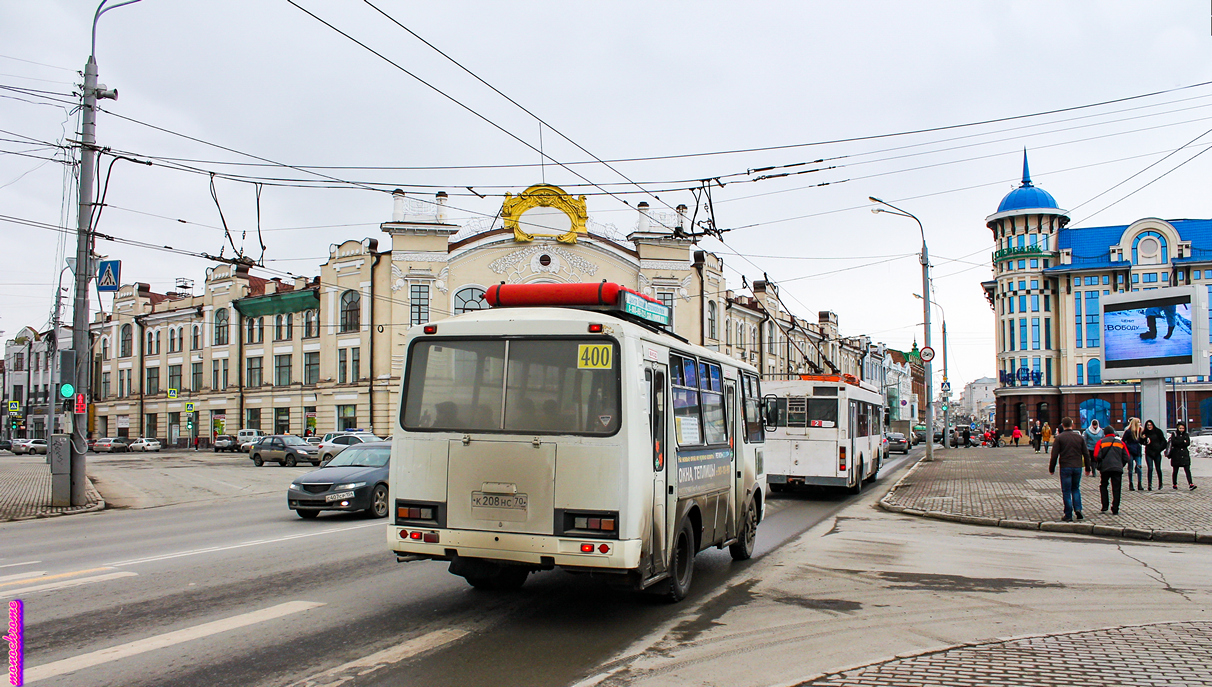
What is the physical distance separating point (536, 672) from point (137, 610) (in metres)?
4.01

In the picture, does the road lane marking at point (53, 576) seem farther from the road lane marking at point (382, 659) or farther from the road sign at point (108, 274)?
the road sign at point (108, 274)

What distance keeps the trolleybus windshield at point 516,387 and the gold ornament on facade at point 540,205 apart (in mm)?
41883

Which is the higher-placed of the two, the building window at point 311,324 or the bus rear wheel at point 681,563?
the building window at point 311,324

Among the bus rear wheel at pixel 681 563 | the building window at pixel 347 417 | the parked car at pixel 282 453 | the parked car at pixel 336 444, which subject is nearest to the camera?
the bus rear wheel at pixel 681 563

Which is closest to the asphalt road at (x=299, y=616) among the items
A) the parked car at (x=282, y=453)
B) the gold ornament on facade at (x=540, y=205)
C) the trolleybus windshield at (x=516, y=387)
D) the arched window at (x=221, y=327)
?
the trolleybus windshield at (x=516, y=387)

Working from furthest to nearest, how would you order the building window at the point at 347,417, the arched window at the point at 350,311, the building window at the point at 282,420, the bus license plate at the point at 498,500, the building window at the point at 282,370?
the building window at the point at 282,370
the building window at the point at 282,420
the arched window at the point at 350,311
the building window at the point at 347,417
the bus license plate at the point at 498,500

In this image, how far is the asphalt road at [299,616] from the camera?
18.7 feet

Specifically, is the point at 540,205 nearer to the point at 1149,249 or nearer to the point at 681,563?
the point at 681,563

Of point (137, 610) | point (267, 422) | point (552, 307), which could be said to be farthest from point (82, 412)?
point (267, 422)

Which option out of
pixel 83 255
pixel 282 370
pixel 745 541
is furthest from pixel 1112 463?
pixel 282 370

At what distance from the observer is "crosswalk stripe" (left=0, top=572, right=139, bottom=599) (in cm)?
820

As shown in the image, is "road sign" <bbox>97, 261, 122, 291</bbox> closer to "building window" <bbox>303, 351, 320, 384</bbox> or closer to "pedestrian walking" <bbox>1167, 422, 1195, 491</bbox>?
"pedestrian walking" <bbox>1167, 422, 1195, 491</bbox>

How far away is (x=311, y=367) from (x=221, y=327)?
394 inches

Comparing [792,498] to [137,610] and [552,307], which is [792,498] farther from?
[137,610]
